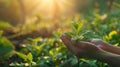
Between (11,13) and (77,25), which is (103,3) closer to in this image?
(11,13)

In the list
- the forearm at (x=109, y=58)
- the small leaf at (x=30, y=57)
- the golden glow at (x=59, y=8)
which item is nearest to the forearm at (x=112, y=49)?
Answer: the forearm at (x=109, y=58)

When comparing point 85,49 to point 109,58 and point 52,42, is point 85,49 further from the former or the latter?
point 52,42

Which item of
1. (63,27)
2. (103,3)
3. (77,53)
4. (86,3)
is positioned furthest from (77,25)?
(86,3)

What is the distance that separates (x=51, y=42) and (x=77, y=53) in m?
0.60

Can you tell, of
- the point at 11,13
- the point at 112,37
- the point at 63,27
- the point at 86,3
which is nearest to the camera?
the point at 112,37

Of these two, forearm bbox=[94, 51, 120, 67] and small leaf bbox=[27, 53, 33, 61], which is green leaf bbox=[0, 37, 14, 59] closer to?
small leaf bbox=[27, 53, 33, 61]

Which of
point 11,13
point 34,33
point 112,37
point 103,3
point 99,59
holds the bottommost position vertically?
point 99,59

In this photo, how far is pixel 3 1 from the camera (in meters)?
5.34

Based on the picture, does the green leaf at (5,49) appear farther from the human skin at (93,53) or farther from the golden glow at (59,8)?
the golden glow at (59,8)

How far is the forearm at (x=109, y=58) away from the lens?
76.0 inches

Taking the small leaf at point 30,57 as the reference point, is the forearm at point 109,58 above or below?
below

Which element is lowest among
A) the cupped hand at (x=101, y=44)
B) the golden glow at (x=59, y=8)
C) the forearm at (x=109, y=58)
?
the forearm at (x=109, y=58)

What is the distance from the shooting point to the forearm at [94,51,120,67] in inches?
76.0

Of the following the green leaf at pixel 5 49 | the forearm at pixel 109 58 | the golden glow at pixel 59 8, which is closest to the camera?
the forearm at pixel 109 58
